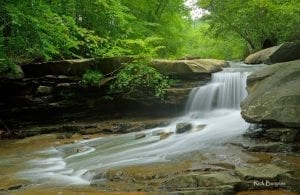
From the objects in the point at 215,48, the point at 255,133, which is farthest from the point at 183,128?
the point at 215,48

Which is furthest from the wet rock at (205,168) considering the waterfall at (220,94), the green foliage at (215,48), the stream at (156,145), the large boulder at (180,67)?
the green foliage at (215,48)

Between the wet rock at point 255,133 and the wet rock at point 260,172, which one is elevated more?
the wet rock at point 255,133

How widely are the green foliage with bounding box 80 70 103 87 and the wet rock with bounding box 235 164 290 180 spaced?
24.2 ft

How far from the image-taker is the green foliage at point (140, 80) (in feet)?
40.0

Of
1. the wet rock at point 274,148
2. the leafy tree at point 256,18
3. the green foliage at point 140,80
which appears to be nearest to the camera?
the wet rock at point 274,148

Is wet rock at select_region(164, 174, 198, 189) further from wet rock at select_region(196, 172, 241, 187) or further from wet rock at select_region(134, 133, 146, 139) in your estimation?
wet rock at select_region(134, 133, 146, 139)

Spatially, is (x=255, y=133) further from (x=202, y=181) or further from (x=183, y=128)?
(x=202, y=181)

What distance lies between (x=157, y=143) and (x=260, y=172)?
3.92 metres

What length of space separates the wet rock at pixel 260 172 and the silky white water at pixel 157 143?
6.53ft

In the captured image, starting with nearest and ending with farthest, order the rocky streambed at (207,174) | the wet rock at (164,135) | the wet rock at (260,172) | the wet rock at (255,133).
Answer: the rocky streambed at (207,174) < the wet rock at (260,172) < the wet rock at (255,133) < the wet rock at (164,135)

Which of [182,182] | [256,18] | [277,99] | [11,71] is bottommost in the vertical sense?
[182,182]

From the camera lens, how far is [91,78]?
12.3 metres

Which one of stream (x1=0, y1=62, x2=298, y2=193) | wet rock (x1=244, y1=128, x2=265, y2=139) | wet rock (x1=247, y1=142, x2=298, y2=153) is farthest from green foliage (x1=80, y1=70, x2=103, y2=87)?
wet rock (x1=247, y1=142, x2=298, y2=153)

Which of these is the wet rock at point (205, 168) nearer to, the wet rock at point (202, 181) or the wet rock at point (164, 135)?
the wet rock at point (202, 181)
